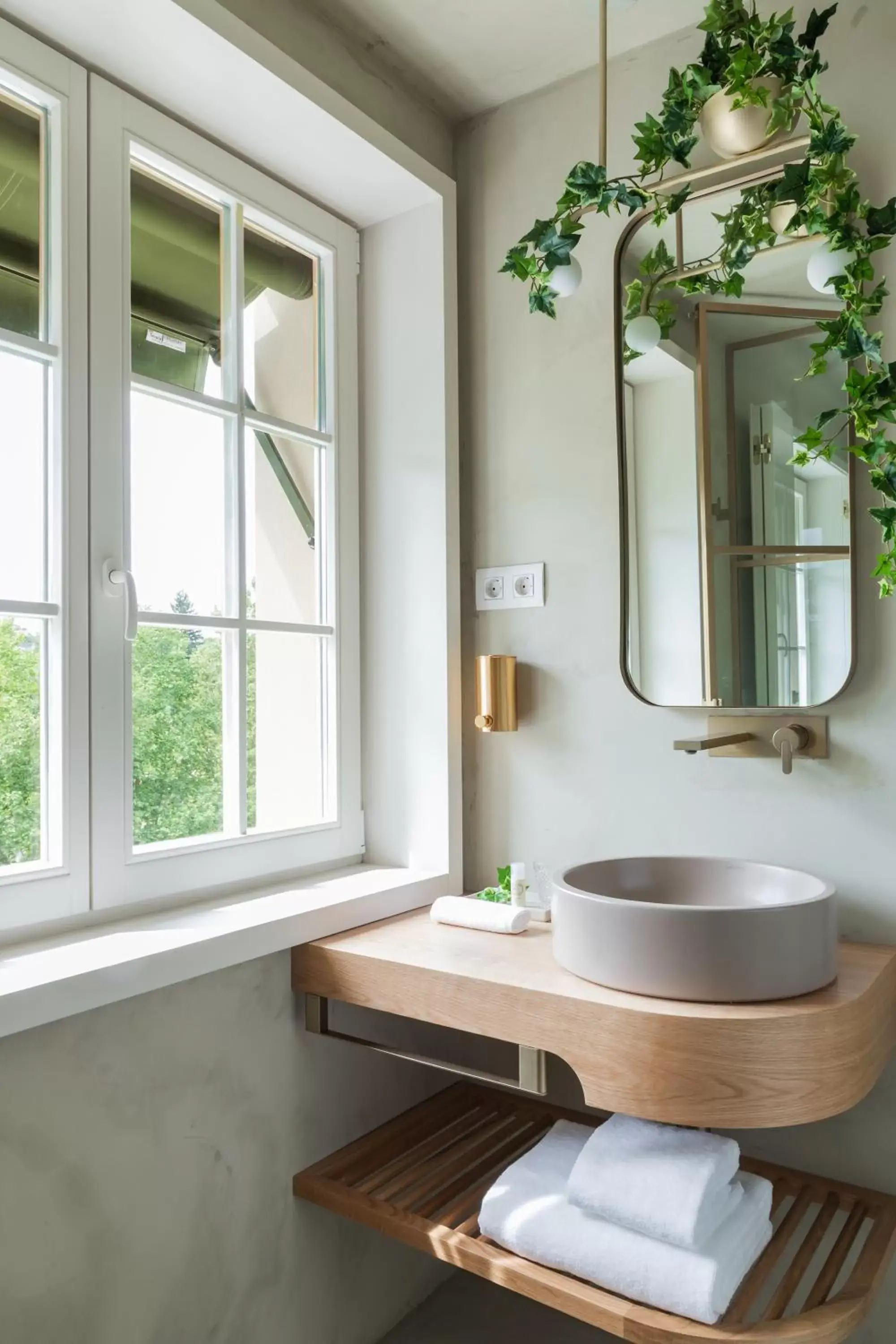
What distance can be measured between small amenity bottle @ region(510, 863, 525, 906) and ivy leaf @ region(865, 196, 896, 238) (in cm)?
114

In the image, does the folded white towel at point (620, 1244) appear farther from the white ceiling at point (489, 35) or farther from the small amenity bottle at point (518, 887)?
the white ceiling at point (489, 35)

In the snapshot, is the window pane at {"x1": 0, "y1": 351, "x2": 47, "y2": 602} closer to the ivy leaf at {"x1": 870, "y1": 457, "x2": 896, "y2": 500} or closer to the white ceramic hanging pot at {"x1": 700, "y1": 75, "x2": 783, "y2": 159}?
the white ceramic hanging pot at {"x1": 700, "y1": 75, "x2": 783, "y2": 159}

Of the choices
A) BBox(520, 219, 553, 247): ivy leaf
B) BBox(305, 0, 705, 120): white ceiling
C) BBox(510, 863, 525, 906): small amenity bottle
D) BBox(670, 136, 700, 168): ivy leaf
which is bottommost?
BBox(510, 863, 525, 906): small amenity bottle

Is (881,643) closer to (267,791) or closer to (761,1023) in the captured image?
(761,1023)

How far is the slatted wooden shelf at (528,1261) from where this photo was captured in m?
1.17

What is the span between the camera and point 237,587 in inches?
66.9

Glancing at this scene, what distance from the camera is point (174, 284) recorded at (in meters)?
1.64

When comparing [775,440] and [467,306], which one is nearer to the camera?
[775,440]

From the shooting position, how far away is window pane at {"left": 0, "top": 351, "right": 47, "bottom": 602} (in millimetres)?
1378

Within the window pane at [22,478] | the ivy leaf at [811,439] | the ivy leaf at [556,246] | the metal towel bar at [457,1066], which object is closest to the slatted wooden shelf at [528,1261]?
the metal towel bar at [457,1066]

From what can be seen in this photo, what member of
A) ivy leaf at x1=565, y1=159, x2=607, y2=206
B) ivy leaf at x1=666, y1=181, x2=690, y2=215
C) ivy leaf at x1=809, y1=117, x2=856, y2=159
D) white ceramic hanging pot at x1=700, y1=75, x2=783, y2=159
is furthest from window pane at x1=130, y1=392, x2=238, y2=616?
ivy leaf at x1=809, y1=117, x2=856, y2=159

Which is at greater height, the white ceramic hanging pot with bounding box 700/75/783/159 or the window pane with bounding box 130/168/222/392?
the white ceramic hanging pot with bounding box 700/75/783/159

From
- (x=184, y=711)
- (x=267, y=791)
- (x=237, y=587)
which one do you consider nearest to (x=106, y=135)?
(x=237, y=587)

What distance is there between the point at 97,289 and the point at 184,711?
678 mm
